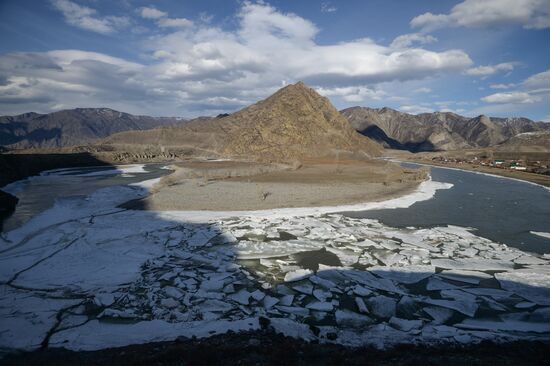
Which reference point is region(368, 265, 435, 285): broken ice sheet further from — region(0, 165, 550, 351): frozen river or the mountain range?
the mountain range

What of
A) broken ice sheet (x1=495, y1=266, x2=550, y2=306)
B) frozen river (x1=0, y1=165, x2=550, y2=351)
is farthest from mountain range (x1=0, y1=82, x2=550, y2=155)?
broken ice sheet (x1=495, y1=266, x2=550, y2=306)

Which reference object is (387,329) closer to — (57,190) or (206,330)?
(206,330)

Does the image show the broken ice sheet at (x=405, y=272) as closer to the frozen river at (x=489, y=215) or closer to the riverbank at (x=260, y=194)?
the frozen river at (x=489, y=215)

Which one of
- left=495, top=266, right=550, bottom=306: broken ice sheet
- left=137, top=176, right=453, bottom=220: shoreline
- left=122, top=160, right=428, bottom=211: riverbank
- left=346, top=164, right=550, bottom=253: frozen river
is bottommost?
left=495, top=266, right=550, bottom=306: broken ice sheet

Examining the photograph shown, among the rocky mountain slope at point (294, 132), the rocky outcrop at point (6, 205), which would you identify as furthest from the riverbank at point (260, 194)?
the rocky mountain slope at point (294, 132)

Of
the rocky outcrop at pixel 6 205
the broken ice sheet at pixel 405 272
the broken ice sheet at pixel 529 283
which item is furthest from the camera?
the rocky outcrop at pixel 6 205

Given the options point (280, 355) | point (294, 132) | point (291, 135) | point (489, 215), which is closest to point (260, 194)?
point (489, 215)
